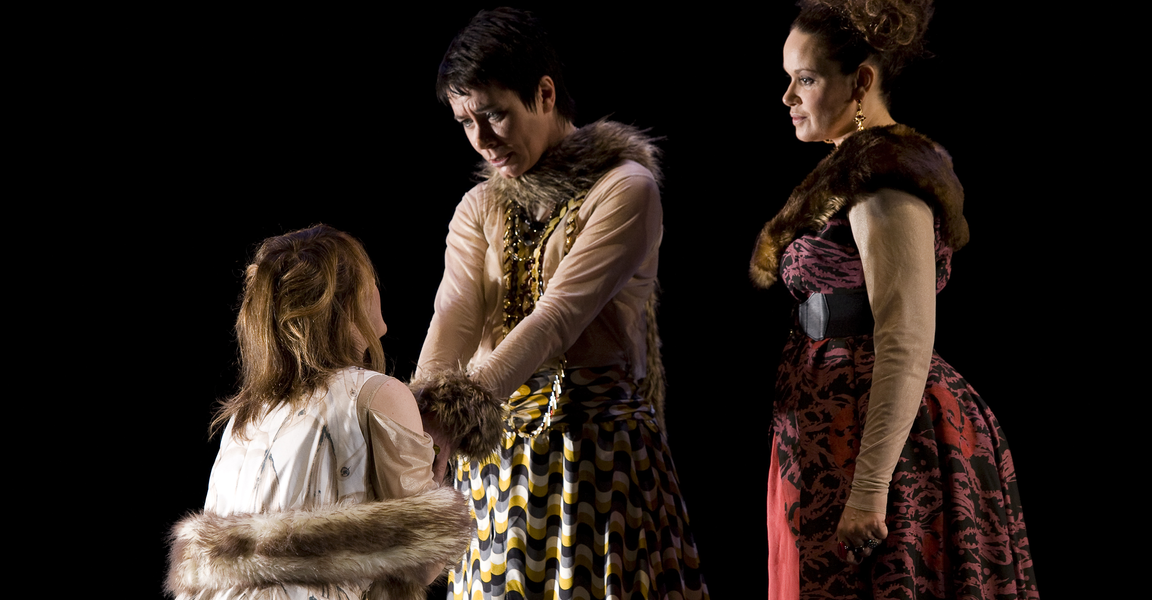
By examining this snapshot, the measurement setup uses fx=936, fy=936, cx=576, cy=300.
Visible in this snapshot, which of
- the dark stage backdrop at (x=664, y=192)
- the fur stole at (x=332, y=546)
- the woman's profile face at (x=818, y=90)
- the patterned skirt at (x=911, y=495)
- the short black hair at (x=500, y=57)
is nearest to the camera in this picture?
the fur stole at (x=332, y=546)

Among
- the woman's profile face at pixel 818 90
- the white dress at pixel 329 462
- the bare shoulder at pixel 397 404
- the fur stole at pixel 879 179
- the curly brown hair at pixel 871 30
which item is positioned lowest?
the white dress at pixel 329 462

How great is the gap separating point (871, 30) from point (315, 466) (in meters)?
1.24

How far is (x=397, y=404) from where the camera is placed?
1541mm

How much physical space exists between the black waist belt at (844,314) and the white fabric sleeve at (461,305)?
72 centimetres

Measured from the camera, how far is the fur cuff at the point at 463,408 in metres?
1.62

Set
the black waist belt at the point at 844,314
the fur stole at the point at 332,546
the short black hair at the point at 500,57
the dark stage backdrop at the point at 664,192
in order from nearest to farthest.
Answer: the fur stole at the point at 332,546, the black waist belt at the point at 844,314, the short black hair at the point at 500,57, the dark stage backdrop at the point at 664,192

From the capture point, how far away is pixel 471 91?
6.36ft

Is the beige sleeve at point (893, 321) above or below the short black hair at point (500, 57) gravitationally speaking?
below

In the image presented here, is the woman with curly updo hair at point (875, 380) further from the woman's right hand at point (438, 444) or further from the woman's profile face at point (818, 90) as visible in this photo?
the woman's right hand at point (438, 444)

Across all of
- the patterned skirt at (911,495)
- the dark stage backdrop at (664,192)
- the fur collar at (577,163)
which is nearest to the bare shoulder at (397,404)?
the fur collar at (577,163)

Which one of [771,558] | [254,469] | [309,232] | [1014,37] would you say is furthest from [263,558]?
[1014,37]

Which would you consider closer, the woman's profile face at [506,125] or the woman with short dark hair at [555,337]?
the woman with short dark hair at [555,337]

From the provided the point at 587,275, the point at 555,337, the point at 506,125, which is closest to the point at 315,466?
the point at 555,337

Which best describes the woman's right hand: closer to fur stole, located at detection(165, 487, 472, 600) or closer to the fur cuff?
the fur cuff
